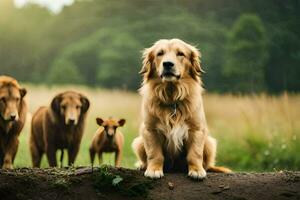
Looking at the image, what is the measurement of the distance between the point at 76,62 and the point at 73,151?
31097mm

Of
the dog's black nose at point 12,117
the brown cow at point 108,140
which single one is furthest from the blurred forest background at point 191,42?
the dog's black nose at point 12,117

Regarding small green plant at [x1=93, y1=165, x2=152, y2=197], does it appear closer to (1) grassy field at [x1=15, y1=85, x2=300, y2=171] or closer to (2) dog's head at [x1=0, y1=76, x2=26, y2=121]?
(2) dog's head at [x1=0, y1=76, x2=26, y2=121]

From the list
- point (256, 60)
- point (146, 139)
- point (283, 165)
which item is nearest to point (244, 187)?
point (146, 139)

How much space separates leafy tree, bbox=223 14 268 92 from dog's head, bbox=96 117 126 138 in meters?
20.2

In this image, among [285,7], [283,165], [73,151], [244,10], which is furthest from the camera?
[244,10]

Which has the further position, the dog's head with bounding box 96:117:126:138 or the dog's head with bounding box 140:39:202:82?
the dog's head with bounding box 96:117:126:138

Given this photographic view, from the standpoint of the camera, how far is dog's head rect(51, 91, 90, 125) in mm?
9841

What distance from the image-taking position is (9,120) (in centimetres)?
880

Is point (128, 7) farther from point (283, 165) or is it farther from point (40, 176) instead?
point (40, 176)

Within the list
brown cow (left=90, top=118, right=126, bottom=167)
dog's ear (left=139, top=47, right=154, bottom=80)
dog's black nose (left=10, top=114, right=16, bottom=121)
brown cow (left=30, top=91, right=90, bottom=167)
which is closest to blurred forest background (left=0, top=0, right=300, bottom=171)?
brown cow (left=90, top=118, right=126, bottom=167)

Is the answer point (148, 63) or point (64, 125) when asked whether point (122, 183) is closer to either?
point (148, 63)

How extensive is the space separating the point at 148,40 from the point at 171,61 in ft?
97.7

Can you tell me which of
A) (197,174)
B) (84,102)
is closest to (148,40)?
(84,102)

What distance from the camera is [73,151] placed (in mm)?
10117
